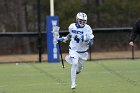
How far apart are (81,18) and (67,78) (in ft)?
12.5

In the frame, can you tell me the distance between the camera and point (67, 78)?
17.0m

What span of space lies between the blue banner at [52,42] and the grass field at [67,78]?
772 mm

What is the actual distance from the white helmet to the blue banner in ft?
30.4

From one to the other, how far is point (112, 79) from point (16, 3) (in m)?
20.3

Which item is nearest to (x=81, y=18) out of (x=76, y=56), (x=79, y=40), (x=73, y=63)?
(x=79, y=40)

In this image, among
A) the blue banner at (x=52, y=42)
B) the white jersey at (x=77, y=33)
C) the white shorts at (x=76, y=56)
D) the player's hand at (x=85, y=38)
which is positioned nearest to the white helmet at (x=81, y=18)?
the white jersey at (x=77, y=33)

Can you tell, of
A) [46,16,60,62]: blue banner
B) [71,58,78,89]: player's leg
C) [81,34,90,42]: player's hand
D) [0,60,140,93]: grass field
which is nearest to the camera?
[71,58,78,89]: player's leg

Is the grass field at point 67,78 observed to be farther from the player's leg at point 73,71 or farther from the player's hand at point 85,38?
the player's hand at point 85,38

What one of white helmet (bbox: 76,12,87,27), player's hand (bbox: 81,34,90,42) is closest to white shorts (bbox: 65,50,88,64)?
player's hand (bbox: 81,34,90,42)

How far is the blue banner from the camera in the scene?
23.0 m

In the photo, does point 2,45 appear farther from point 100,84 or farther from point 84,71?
point 100,84

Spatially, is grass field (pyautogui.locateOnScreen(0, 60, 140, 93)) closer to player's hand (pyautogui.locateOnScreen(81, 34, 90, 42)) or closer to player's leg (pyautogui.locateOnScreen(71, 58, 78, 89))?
player's leg (pyautogui.locateOnScreen(71, 58, 78, 89))

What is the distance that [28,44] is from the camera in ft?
96.2

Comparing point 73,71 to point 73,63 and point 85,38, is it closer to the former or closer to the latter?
point 73,63
